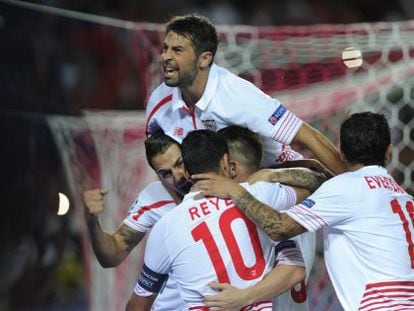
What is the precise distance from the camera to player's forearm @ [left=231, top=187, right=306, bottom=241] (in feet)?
6.88

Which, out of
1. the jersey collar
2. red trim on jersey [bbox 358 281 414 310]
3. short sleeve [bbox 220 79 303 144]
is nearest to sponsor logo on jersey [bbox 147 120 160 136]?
the jersey collar

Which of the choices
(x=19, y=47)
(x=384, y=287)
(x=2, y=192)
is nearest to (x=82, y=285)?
(x=2, y=192)

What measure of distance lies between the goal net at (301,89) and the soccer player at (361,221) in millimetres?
897

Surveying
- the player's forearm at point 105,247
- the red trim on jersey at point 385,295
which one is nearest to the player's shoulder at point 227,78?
the player's forearm at point 105,247

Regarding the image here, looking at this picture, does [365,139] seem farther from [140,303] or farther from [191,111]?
[140,303]

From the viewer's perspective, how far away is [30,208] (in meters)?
3.49

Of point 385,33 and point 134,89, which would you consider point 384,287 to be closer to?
point 385,33

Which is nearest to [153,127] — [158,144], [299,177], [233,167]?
[158,144]

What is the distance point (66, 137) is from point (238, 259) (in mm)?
1515

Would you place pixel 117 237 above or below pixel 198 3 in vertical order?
below

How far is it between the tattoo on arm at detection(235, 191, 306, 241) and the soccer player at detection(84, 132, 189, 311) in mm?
342

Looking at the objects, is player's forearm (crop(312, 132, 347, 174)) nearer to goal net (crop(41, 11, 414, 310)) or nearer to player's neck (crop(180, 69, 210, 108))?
player's neck (crop(180, 69, 210, 108))

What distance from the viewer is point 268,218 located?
6.88 ft

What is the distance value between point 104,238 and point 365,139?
74cm
